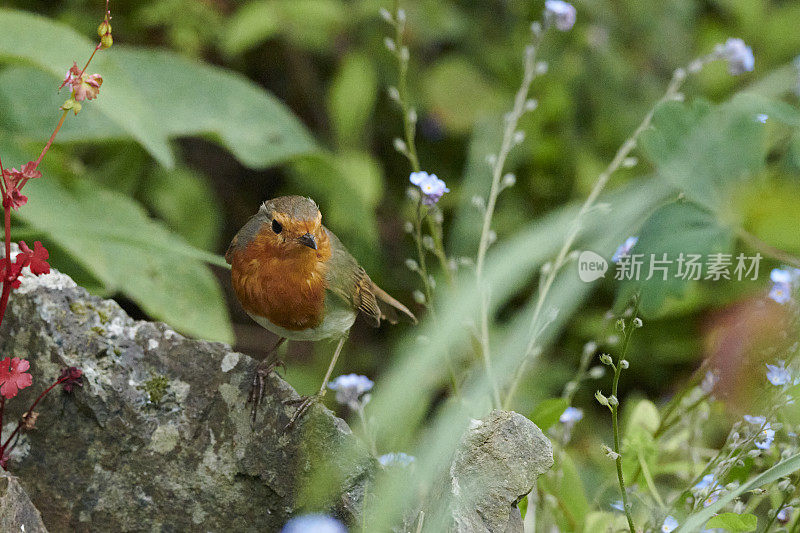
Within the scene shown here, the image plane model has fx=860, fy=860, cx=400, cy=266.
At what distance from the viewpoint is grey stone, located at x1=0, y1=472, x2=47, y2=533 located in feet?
4.28

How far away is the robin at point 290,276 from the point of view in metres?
1.39

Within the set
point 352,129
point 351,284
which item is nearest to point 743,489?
point 351,284

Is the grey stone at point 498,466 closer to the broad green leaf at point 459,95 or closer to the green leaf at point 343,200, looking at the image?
the green leaf at point 343,200

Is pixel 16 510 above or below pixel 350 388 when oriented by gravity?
below

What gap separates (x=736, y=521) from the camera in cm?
138

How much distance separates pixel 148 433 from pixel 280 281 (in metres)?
0.38

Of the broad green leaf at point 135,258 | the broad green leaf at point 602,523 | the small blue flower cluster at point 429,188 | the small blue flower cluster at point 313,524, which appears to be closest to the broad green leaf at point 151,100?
the broad green leaf at point 135,258

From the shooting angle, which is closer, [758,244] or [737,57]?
[758,244]

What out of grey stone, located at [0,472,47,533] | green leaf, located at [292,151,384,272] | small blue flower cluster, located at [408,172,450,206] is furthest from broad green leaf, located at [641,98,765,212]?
green leaf, located at [292,151,384,272]

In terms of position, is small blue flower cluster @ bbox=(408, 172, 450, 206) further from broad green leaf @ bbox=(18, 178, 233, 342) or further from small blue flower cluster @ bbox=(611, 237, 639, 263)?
broad green leaf @ bbox=(18, 178, 233, 342)

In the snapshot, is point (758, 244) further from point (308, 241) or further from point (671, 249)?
point (308, 241)

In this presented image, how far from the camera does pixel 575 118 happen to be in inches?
157

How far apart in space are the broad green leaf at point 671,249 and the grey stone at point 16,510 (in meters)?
0.98

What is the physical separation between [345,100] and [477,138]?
2.02 feet
